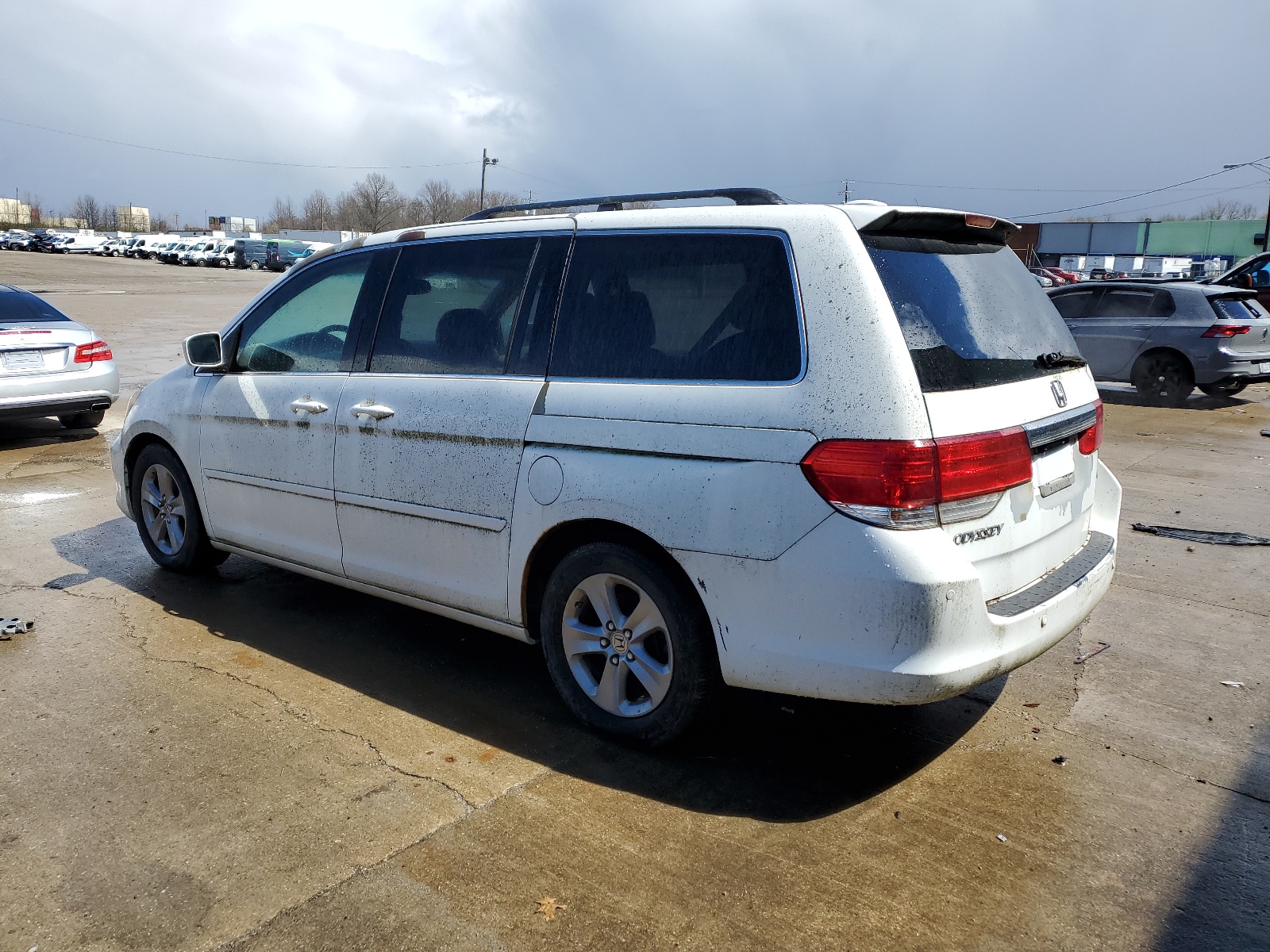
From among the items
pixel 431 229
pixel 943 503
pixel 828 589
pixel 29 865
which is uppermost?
pixel 431 229

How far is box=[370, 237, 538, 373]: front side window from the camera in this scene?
13.1ft

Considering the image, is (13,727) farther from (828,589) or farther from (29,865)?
(828,589)

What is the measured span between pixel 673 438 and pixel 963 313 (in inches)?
41.6

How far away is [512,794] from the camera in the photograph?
335 centimetres

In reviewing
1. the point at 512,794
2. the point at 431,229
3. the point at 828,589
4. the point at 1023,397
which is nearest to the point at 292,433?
the point at 431,229

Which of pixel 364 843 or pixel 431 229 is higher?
pixel 431 229

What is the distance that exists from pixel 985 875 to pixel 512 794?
1496mm

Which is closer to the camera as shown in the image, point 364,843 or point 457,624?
point 364,843

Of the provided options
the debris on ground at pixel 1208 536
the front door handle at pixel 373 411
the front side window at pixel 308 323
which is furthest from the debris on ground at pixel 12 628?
the debris on ground at pixel 1208 536

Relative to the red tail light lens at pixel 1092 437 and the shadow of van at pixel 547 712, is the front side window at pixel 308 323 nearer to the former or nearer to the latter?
the shadow of van at pixel 547 712

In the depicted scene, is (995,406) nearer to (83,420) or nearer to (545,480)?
(545,480)

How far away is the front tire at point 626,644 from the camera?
3346 millimetres

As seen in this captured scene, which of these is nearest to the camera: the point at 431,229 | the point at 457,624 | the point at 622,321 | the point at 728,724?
the point at 622,321

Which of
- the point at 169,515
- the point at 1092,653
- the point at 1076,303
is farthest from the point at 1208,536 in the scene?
the point at 1076,303
